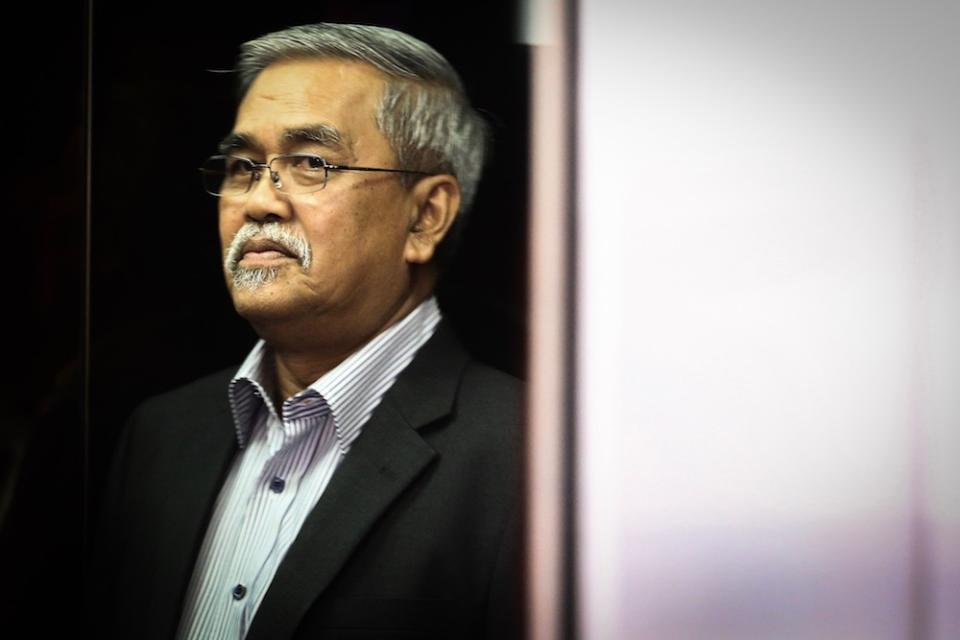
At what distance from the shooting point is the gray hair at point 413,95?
1.37 metres

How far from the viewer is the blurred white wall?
1.43 m

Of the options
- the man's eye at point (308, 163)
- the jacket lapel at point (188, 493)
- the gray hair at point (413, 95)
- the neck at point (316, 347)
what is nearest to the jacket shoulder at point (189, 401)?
the jacket lapel at point (188, 493)

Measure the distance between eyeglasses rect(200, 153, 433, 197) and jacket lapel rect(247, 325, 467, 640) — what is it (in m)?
0.32

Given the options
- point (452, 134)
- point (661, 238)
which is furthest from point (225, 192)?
point (661, 238)

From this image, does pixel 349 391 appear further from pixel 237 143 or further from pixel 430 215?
pixel 237 143

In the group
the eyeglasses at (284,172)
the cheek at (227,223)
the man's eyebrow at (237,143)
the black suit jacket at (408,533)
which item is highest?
the man's eyebrow at (237,143)

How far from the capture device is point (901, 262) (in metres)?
1.46

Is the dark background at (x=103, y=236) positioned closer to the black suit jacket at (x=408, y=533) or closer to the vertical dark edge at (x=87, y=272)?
the vertical dark edge at (x=87, y=272)

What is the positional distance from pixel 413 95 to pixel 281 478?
0.61 m

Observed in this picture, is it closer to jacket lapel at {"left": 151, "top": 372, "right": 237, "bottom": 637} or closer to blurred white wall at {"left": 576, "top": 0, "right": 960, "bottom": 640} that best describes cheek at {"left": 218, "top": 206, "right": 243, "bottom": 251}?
jacket lapel at {"left": 151, "top": 372, "right": 237, "bottom": 637}

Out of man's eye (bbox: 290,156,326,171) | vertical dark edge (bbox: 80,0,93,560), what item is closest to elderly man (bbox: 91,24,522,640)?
man's eye (bbox: 290,156,326,171)

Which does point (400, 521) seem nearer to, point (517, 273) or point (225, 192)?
point (517, 273)

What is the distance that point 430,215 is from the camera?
1.38 m

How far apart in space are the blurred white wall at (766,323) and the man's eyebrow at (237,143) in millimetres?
504
